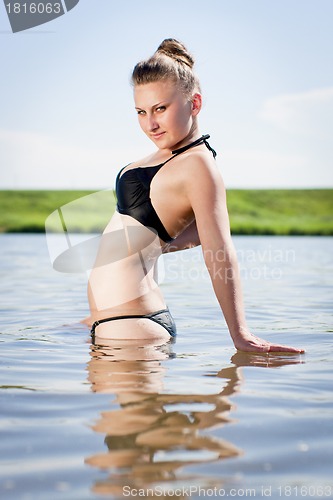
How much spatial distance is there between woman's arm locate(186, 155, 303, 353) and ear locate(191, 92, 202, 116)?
39 cm

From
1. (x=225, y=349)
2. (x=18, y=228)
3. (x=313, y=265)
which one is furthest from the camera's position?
(x=18, y=228)

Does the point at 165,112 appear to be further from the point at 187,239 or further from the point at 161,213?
the point at 187,239

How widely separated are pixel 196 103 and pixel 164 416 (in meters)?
2.03

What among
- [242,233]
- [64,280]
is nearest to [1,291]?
[64,280]

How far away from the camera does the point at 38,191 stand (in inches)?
2758

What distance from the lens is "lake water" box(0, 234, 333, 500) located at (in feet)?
6.14

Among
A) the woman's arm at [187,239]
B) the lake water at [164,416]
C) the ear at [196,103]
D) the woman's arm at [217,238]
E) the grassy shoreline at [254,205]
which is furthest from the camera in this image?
the grassy shoreline at [254,205]

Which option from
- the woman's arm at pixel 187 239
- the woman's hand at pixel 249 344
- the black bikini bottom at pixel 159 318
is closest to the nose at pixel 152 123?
the woman's arm at pixel 187 239

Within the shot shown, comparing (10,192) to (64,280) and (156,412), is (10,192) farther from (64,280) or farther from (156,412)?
(156,412)

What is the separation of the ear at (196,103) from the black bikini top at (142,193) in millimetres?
150

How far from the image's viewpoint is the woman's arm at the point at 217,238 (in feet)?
11.5

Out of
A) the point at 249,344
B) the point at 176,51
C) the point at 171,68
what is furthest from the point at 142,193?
the point at 249,344

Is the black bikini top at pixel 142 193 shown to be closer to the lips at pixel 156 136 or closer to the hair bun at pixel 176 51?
the lips at pixel 156 136

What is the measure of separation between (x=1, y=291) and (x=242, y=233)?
31294mm
